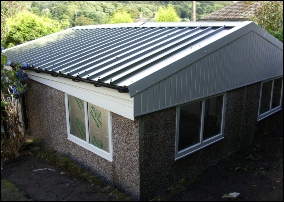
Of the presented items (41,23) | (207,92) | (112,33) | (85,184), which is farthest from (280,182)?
(41,23)

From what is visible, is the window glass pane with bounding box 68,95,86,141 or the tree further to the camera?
the tree

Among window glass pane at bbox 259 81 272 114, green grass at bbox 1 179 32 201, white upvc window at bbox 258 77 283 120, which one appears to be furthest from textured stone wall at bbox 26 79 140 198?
window glass pane at bbox 259 81 272 114

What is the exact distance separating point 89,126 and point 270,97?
245 inches

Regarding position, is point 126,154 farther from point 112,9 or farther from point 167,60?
point 112,9

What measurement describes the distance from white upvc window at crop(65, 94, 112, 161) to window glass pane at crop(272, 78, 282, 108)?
638cm

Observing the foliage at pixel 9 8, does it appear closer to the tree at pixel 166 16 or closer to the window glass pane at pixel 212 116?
the tree at pixel 166 16

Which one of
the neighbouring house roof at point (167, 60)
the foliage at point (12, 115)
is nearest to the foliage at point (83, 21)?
the neighbouring house roof at point (167, 60)

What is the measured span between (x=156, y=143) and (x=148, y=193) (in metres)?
1.06

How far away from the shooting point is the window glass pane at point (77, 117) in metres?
7.18

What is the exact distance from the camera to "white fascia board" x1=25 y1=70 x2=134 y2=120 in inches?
212

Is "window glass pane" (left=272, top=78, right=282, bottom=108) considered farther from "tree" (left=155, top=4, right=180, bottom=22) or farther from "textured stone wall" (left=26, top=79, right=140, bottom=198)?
"tree" (left=155, top=4, right=180, bottom=22)

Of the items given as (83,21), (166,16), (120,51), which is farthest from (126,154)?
(166,16)

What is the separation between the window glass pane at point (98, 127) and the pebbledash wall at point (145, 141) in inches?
13.3

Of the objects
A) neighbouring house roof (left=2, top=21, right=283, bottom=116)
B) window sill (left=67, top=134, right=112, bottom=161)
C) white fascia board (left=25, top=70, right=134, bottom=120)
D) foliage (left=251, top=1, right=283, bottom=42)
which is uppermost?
foliage (left=251, top=1, right=283, bottom=42)
